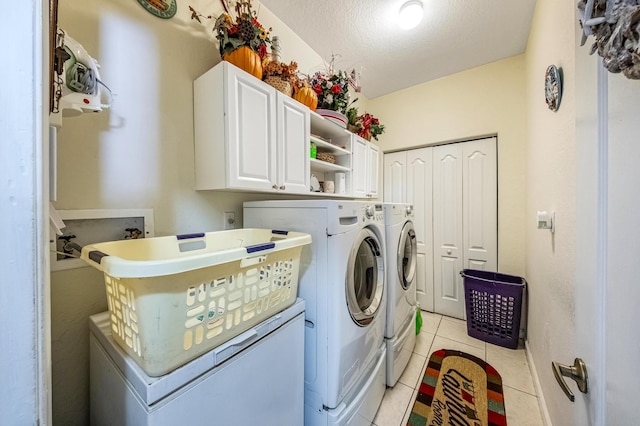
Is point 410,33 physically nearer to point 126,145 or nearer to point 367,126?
point 367,126

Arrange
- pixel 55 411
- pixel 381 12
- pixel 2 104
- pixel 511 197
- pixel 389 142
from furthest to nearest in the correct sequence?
pixel 389 142
pixel 511 197
pixel 381 12
pixel 55 411
pixel 2 104

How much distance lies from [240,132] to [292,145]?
0.40 m

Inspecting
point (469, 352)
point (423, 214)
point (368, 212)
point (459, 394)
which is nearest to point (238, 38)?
point (368, 212)

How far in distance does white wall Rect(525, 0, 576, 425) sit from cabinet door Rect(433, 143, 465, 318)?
75 cm

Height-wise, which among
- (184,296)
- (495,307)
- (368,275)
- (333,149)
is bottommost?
(495,307)

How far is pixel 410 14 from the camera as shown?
5.60 ft

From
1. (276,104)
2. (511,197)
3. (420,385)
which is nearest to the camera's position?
(276,104)

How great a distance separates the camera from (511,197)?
2.35m

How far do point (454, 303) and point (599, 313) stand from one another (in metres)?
2.53

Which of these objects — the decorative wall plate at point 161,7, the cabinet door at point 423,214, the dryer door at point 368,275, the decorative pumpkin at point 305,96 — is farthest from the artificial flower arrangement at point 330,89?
the cabinet door at point 423,214

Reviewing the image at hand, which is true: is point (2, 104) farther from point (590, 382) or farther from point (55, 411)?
point (55, 411)

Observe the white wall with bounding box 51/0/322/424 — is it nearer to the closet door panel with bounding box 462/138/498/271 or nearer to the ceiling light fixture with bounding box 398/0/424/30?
the ceiling light fixture with bounding box 398/0/424/30

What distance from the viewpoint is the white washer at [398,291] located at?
1.59 m

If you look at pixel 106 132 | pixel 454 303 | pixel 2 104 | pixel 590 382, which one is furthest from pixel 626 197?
pixel 454 303
